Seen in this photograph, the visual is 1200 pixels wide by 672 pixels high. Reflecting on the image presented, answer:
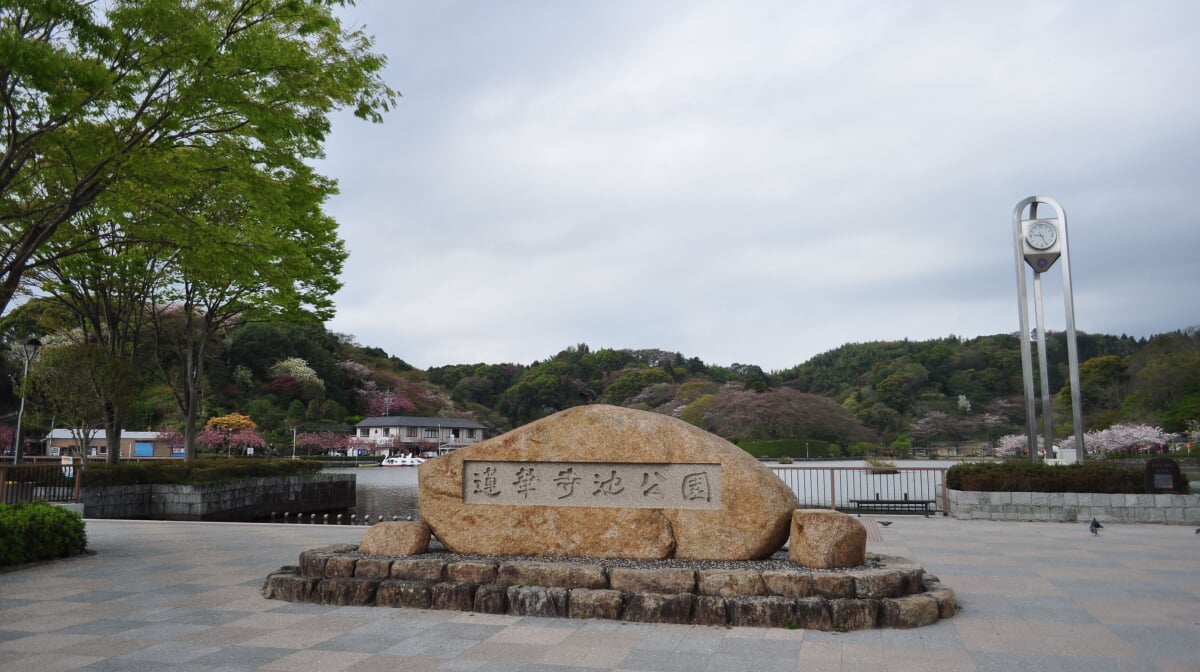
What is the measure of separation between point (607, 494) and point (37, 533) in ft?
23.6

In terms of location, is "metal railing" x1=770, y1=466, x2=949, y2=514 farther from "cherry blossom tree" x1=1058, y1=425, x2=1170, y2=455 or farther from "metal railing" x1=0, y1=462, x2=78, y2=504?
"metal railing" x1=0, y1=462, x2=78, y2=504

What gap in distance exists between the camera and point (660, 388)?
47.5 meters

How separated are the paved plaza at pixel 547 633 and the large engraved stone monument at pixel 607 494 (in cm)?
114

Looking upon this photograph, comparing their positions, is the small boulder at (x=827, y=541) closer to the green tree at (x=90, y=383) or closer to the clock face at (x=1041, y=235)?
the clock face at (x=1041, y=235)

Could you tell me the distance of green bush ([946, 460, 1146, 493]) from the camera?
13.6m

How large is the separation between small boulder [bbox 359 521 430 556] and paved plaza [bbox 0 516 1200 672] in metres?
0.84

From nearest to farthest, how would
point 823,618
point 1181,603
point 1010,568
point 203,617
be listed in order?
point 823,618 → point 203,617 → point 1181,603 → point 1010,568

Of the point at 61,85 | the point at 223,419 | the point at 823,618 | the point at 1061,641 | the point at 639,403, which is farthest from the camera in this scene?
the point at 639,403

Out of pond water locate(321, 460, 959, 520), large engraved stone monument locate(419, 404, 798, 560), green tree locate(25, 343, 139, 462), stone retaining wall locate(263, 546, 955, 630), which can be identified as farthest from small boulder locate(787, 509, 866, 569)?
green tree locate(25, 343, 139, 462)

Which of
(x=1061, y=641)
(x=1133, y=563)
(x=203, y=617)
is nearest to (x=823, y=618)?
(x=1061, y=641)

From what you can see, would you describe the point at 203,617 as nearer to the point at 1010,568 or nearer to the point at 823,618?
the point at 823,618

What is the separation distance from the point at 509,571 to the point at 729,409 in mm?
33571

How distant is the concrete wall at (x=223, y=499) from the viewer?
58.5 ft

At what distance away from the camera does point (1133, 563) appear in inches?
345
